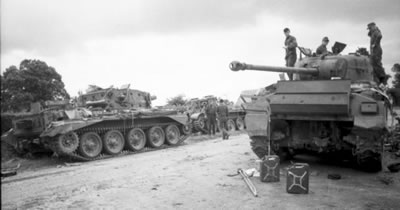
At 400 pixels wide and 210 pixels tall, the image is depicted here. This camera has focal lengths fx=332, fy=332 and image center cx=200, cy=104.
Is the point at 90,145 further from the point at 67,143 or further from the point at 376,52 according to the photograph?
the point at 376,52

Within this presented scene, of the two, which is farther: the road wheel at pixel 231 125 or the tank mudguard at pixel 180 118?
the road wheel at pixel 231 125

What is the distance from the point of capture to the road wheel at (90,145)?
1109 cm

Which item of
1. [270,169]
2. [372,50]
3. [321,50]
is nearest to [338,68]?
[321,50]

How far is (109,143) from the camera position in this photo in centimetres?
1210

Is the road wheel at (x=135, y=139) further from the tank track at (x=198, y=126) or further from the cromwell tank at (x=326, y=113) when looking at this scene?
the tank track at (x=198, y=126)

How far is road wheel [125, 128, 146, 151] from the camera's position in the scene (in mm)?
12754

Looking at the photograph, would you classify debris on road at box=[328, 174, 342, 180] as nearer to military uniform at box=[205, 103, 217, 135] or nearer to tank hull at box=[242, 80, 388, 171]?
tank hull at box=[242, 80, 388, 171]

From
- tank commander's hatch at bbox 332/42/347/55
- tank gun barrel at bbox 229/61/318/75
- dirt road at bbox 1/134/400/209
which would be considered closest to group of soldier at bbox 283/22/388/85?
tank commander's hatch at bbox 332/42/347/55

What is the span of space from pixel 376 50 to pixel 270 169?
15.9ft

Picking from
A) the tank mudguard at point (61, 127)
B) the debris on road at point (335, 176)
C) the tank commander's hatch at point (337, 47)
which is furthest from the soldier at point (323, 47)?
the tank mudguard at point (61, 127)

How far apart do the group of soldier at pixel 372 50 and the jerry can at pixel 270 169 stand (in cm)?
382

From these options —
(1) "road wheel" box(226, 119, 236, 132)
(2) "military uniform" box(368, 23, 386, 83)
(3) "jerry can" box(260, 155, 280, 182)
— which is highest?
(2) "military uniform" box(368, 23, 386, 83)

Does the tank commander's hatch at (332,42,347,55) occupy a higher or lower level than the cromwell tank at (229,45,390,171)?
higher

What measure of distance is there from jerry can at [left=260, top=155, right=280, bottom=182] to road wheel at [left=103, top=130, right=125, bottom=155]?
7.14m
